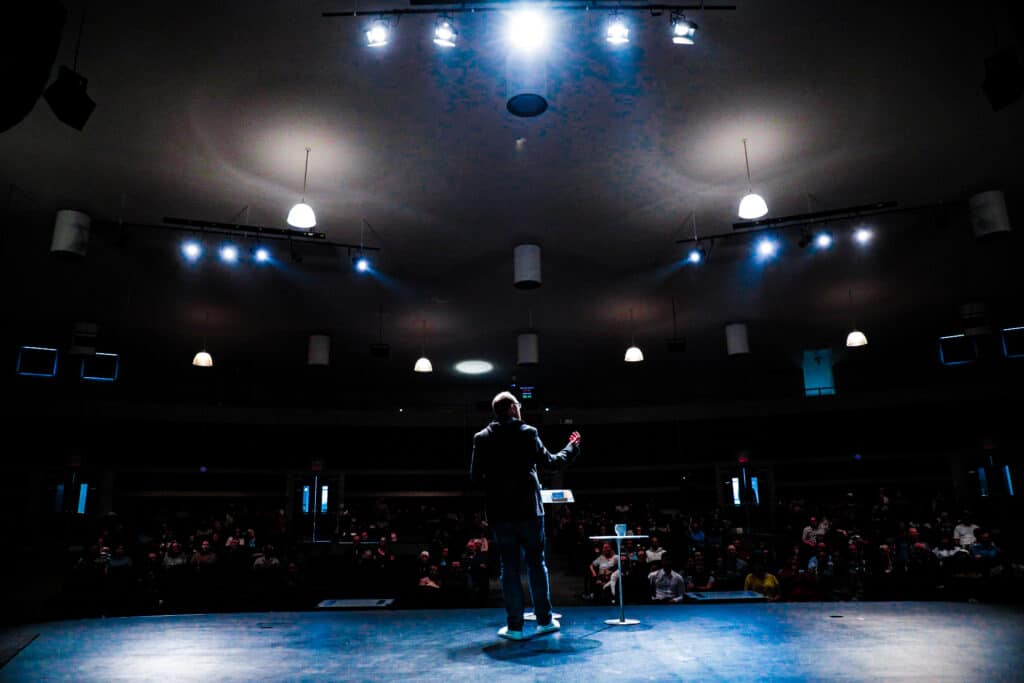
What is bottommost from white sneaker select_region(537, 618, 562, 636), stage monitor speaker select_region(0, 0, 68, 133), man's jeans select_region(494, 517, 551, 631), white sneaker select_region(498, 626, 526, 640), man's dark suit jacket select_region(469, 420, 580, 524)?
white sneaker select_region(498, 626, 526, 640)

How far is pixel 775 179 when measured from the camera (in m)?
6.38

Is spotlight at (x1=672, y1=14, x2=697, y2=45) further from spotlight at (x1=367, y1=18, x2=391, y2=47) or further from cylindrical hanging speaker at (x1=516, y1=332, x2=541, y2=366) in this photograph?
cylindrical hanging speaker at (x1=516, y1=332, x2=541, y2=366)

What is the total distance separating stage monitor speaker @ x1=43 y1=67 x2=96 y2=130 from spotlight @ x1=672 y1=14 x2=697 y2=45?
Answer: 3.80 m

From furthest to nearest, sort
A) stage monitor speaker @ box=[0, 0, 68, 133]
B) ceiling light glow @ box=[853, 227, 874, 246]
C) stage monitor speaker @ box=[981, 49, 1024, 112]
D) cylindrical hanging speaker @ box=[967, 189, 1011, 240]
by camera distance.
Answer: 1. ceiling light glow @ box=[853, 227, 874, 246]
2. cylindrical hanging speaker @ box=[967, 189, 1011, 240]
3. stage monitor speaker @ box=[981, 49, 1024, 112]
4. stage monitor speaker @ box=[0, 0, 68, 133]

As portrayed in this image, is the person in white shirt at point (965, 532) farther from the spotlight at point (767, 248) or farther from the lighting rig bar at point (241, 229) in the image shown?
the lighting rig bar at point (241, 229)

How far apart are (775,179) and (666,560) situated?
15.7 feet

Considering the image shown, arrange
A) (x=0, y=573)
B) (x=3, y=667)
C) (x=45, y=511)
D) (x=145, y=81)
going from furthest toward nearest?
(x=45, y=511), (x=0, y=573), (x=145, y=81), (x=3, y=667)

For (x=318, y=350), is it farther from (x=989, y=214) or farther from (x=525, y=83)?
(x=989, y=214)

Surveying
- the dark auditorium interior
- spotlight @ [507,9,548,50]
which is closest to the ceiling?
the dark auditorium interior

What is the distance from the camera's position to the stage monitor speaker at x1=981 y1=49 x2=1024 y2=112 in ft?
13.6

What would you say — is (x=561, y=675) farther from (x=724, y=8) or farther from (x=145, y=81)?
(x=145, y=81)

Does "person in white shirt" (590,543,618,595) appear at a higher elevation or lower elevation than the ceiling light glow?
lower

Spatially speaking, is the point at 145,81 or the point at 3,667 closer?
the point at 3,667

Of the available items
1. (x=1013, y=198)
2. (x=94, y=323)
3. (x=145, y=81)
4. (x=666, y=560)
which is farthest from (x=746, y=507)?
(x=145, y=81)
